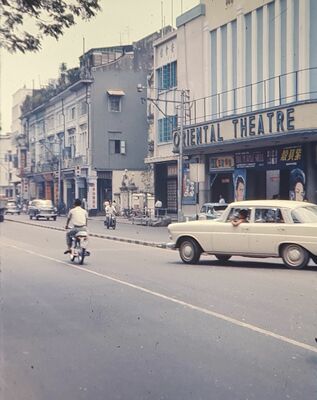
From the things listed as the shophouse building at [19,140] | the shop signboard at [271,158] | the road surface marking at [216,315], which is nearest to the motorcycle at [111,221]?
the shop signboard at [271,158]

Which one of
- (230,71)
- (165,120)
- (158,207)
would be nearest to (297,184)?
(230,71)

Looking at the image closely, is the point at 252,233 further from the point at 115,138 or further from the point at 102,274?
the point at 115,138

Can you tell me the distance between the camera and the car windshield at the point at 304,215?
13867mm

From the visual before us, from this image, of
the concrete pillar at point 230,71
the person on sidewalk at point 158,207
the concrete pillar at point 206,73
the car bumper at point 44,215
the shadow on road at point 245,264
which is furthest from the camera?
the car bumper at point 44,215

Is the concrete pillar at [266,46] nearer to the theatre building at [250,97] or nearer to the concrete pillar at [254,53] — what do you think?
the theatre building at [250,97]

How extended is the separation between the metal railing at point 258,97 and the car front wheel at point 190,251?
39.9 ft

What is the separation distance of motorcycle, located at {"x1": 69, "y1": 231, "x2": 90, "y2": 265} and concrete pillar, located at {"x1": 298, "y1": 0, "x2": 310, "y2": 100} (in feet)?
45.7

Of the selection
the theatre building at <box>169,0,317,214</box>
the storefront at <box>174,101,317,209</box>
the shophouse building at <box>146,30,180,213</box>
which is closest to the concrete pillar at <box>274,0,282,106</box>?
the theatre building at <box>169,0,317,214</box>

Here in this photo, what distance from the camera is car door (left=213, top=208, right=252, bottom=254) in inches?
568

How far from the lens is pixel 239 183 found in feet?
104

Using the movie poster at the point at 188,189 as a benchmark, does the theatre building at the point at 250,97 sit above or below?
above

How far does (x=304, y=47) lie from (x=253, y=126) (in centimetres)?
390

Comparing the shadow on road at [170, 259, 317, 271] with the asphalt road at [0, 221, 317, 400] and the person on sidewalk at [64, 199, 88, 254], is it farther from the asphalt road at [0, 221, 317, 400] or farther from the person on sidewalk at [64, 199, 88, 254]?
the person on sidewalk at [64, 199, 88, 254]

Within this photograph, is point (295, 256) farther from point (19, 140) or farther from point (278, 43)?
point (19, 140)
